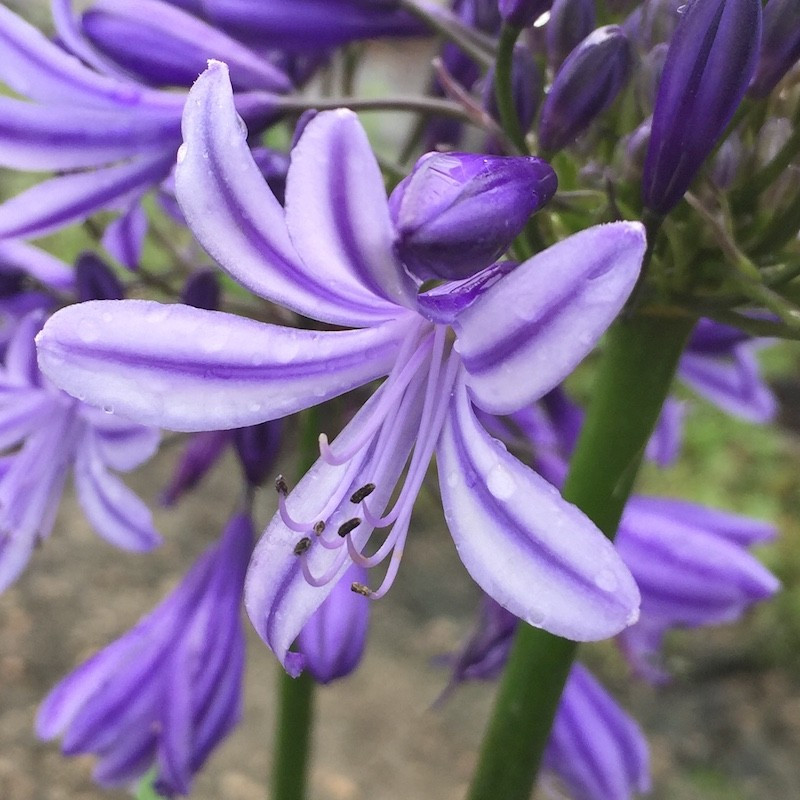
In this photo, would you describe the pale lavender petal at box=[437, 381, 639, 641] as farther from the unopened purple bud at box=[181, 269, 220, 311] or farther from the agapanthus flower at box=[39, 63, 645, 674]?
the unopened purple bud at box=[181, 269, 220, 311]

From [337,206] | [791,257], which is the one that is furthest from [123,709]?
[791,257]

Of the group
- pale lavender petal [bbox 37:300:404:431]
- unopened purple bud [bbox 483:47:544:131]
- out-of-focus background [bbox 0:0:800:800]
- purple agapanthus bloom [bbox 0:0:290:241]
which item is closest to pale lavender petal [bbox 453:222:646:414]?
pale lavender petal [bbox 37:300:404:431]

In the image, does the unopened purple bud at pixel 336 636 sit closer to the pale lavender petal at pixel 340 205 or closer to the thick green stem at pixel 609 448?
the thick green stem at pixel 609 448

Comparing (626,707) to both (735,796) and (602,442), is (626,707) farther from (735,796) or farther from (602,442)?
(602,442)

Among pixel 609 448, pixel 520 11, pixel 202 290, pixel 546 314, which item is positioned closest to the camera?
pixel 546 314

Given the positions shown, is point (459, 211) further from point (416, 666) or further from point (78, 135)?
point (416, 666)

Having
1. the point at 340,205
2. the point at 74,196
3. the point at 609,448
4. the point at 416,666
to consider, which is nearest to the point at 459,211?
the point at 340,205
